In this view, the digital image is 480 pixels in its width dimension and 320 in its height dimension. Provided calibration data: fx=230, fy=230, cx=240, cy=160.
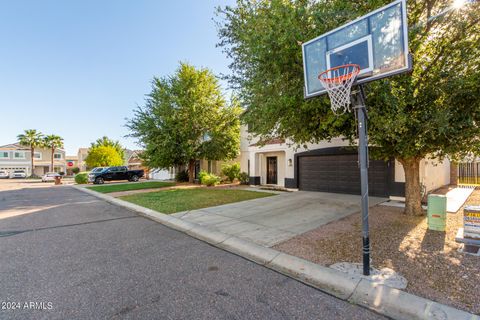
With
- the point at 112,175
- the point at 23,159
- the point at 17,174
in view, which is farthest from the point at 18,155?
the point at 112,175

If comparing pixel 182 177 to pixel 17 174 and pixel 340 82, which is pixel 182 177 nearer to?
pixel 340 82

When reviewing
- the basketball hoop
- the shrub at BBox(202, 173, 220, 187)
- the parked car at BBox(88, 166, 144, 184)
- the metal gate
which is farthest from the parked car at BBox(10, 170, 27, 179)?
the metal gate

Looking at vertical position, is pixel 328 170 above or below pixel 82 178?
above

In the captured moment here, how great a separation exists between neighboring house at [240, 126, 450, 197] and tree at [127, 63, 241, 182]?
3.55 metres

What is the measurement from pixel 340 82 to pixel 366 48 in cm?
89

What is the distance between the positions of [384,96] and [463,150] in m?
3.08

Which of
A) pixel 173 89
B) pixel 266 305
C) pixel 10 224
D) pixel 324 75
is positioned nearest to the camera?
pixel 266 305

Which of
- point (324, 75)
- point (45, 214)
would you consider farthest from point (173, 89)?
point (324, 75)

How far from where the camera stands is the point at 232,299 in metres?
3.21

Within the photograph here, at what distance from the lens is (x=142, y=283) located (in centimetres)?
363

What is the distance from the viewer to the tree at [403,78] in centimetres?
517

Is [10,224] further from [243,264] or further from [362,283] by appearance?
[362,283]

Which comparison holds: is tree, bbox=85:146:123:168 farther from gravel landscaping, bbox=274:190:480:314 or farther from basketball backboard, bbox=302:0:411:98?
basketball backboard, bbox=302:0:411:98

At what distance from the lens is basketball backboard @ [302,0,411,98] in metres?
4.09
